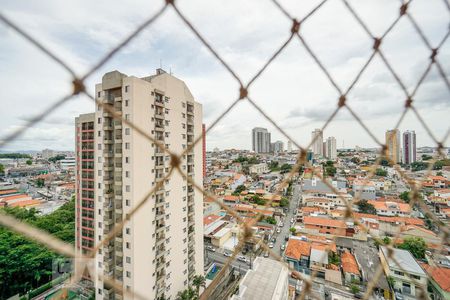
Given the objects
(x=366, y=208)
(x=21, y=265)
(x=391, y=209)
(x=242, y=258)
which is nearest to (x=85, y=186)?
(x=21, y=265)

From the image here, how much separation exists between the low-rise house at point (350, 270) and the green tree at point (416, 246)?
5.02 ft

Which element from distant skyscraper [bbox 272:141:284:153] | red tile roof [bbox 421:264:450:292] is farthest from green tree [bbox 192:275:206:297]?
distant skyscraper [bbox 272:141:284:153]

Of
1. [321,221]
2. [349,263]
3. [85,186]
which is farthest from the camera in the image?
[321,221]

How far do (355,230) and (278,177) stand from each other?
32.3 feet

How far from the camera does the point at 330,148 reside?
24.8m

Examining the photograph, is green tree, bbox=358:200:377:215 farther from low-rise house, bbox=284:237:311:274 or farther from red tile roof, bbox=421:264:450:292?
red tile roof, bbox=421:264:450:292

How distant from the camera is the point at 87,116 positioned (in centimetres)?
581

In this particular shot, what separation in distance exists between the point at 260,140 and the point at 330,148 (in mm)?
8083

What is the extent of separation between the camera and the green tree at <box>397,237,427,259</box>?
6408 millimetres

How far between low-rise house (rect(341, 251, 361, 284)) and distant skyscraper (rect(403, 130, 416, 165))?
12195 mm

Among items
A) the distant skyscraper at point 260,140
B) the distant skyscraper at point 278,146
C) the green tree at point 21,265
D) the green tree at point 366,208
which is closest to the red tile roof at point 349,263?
the green tree at point 366,208

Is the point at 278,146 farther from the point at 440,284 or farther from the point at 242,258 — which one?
the point at 440,284

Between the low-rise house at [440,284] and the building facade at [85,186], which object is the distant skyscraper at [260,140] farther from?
the low-rise house at [440,284]

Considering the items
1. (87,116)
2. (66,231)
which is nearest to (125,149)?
(87,116)
